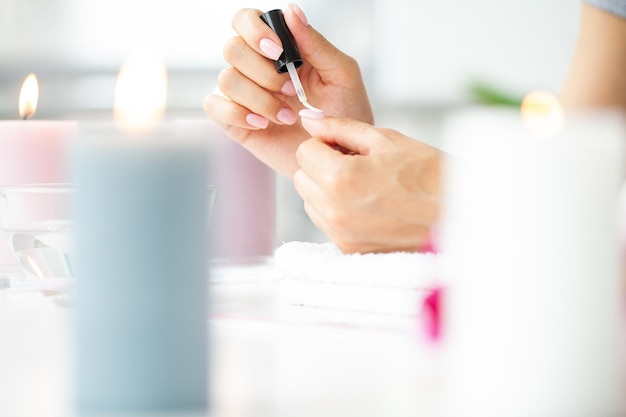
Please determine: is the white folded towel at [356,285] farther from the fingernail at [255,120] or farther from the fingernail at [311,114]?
the fingernail at [255,120]

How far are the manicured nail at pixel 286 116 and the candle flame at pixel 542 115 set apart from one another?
27.0 inches

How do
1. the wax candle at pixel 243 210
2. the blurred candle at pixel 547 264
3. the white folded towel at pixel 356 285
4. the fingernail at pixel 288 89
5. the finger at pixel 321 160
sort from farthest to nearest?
the fingernail at pixel 288 89
the wax candle at pixel 243 210
the finger at pixel 321 160
the white folded towel at pixel 356 285
the blurred candle at pixel 547 264

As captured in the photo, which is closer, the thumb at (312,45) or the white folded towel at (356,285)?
the white folded towel at (356,285)

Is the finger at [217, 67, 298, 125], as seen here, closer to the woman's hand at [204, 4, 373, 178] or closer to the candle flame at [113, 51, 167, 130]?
the woman's hand at [204, 4, 373, 178]

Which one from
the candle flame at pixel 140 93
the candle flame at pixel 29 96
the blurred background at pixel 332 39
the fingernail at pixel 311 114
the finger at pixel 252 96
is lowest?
the candle flame at pixel 140 93

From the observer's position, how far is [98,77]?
2.82 meters

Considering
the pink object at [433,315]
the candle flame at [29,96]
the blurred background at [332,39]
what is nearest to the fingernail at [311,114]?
the candle flame at [29,96]

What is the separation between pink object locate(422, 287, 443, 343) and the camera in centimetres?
49

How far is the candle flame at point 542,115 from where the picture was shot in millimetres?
318

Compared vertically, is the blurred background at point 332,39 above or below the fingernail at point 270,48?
above

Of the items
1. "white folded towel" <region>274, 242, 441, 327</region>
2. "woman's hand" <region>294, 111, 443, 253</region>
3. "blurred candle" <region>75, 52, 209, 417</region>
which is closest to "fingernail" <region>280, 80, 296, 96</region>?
"woman's hand" <region>294, 111, 443, 253</region>

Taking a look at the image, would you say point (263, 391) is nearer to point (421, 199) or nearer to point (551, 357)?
point (551, 357)

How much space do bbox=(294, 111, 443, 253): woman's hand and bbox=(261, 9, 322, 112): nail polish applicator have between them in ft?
0.50

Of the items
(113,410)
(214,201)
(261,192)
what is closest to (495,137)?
(113,410)
